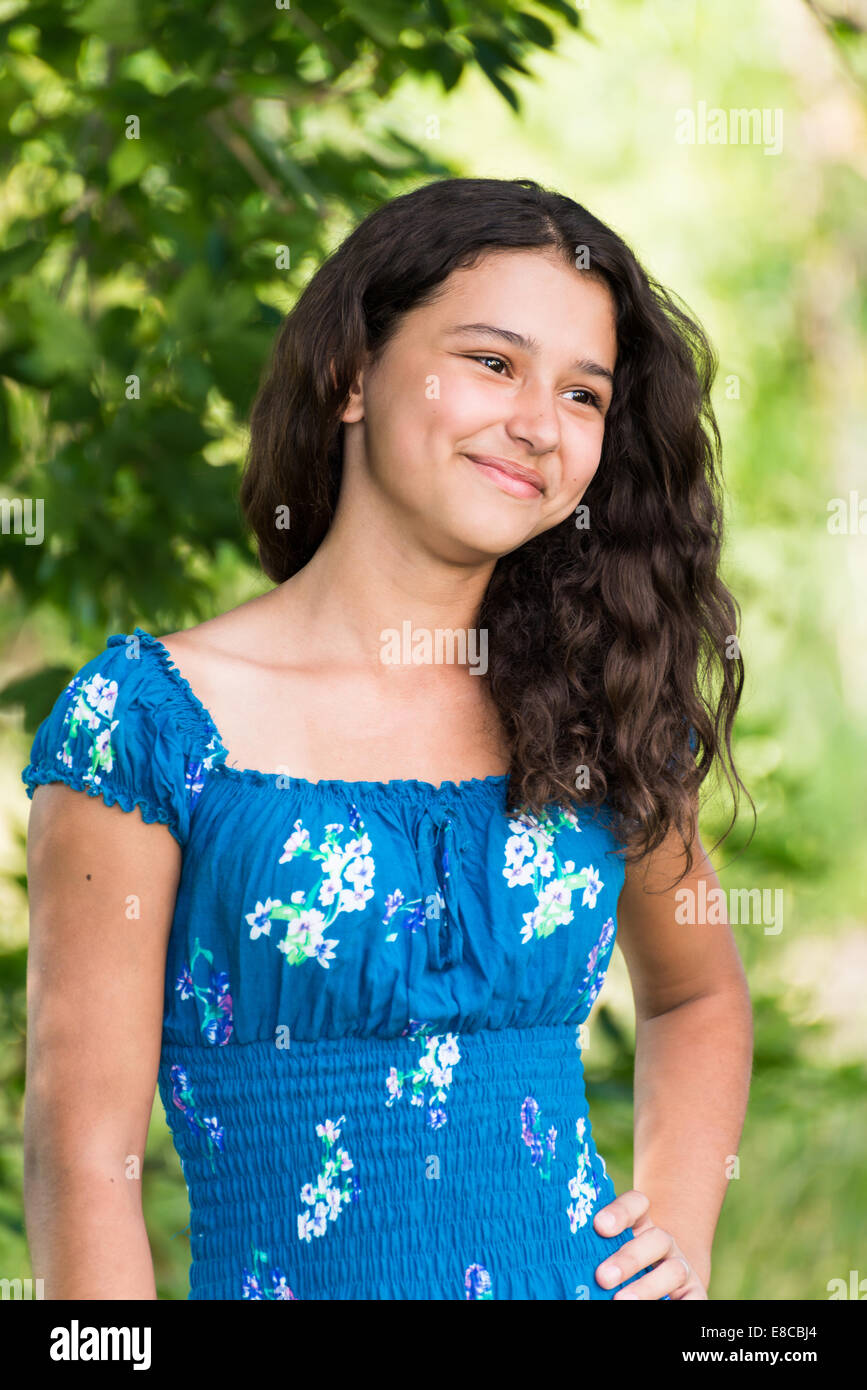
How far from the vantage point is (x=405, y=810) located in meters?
1.09

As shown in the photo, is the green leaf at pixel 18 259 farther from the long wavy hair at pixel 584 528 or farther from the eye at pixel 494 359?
the eye at pixel 494 359

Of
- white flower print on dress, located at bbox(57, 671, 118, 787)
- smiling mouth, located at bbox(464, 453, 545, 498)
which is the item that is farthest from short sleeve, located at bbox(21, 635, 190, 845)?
smiling mouth, located at bbox(464, 453, 545, 498)

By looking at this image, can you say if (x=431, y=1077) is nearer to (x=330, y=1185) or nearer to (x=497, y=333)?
(x=330, y=1185)

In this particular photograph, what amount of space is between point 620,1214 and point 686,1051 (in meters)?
0.27

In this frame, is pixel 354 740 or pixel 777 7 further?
pixel 777 7

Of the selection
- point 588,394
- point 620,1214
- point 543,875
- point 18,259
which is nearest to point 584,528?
point 588,394

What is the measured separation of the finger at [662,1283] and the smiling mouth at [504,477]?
24.3 inches

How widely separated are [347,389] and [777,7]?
278 cm
